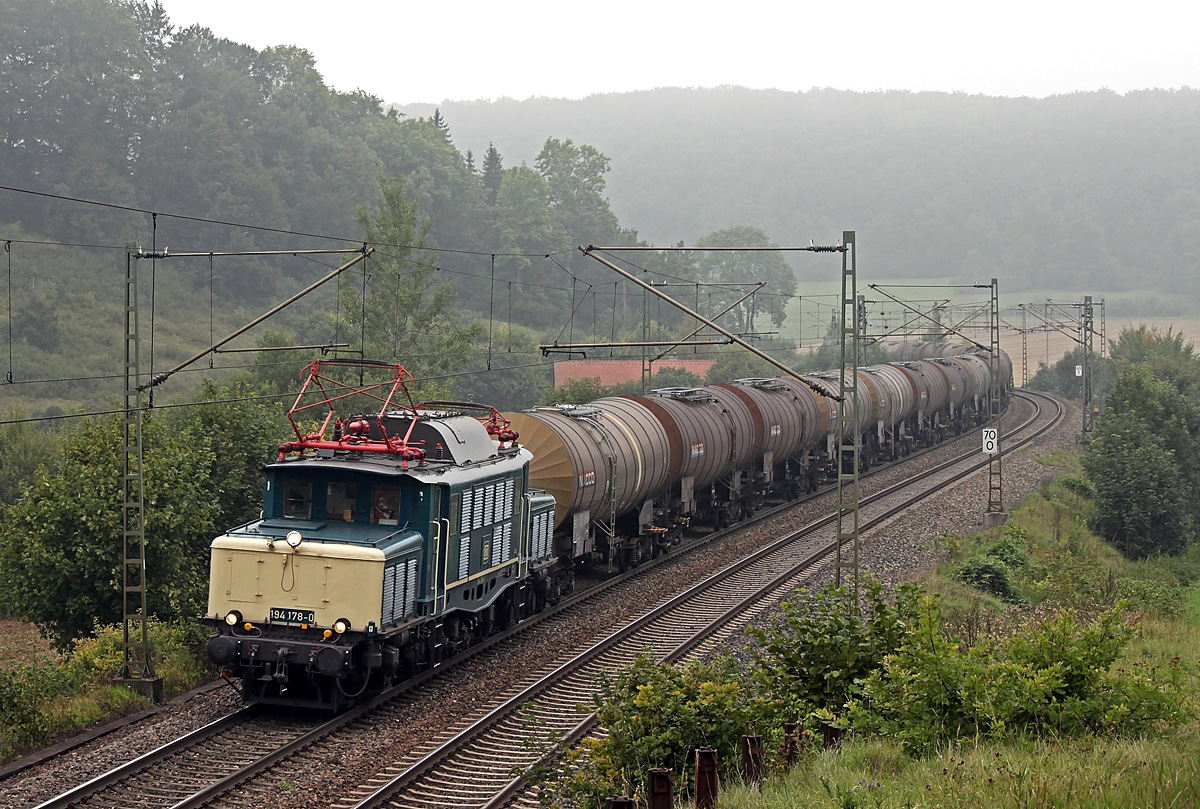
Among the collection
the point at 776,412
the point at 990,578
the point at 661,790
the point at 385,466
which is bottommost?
the point at 990,578

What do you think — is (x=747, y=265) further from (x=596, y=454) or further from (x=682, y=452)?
(x=596, y=454)

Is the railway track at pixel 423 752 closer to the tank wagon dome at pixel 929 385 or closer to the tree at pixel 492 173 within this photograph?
the tank wagon dome at pixel 929 385

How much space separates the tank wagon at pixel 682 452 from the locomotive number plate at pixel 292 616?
830 cm

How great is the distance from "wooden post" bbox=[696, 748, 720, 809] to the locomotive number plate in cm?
774

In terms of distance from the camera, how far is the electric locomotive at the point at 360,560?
587 inches

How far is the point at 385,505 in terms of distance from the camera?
16.2 m

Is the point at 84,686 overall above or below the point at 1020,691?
below

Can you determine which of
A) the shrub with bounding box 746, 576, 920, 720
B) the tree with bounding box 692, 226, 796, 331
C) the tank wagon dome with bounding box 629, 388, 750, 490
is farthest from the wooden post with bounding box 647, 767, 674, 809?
the tree with bounding box 692, 226, 796, 331

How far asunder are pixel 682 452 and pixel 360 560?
50.6 feet

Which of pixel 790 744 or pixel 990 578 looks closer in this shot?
pixel 790 744

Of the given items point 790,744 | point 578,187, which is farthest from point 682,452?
point 578,187

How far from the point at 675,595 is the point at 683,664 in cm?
574

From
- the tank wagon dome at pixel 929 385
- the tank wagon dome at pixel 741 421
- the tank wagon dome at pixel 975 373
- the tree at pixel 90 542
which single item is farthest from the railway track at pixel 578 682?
the tank wagon dome at pixel 975 373

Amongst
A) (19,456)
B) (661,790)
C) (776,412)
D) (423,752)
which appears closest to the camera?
(661,790)
